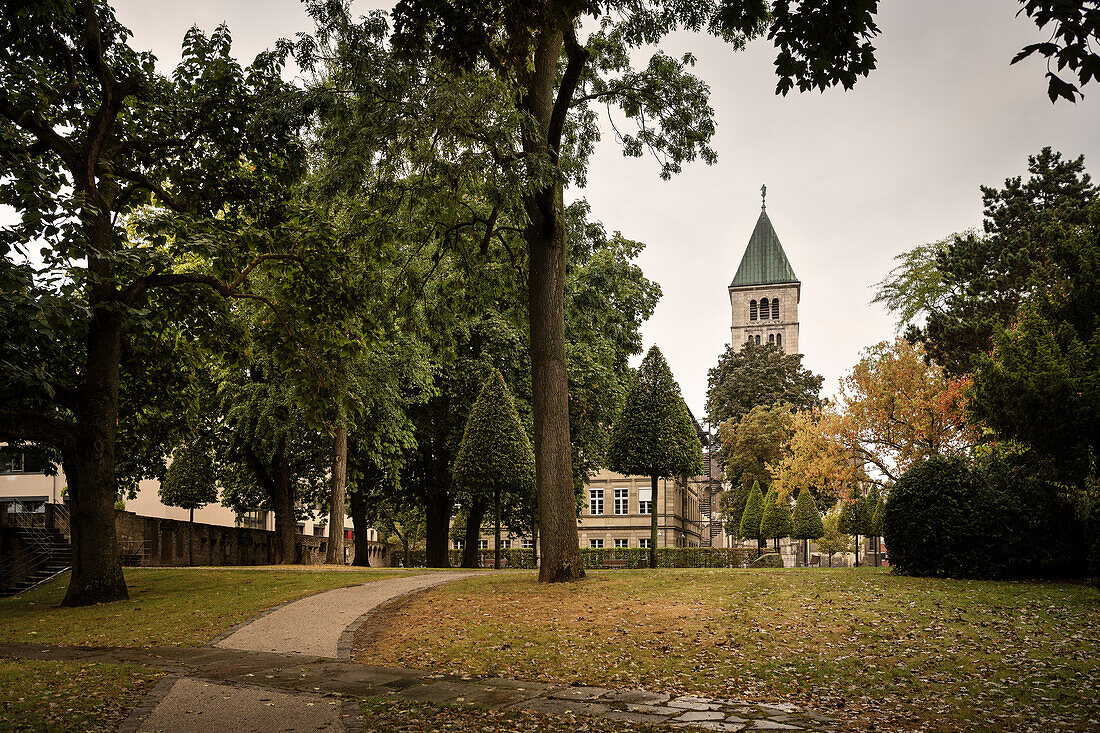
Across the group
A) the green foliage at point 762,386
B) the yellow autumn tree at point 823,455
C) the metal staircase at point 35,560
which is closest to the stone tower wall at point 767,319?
the green foliage at point 762,386

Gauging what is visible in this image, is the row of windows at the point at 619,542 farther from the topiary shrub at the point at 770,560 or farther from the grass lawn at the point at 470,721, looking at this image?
the grass lawn at the point at 470,721

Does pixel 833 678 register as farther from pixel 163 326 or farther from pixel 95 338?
pixel 95 338

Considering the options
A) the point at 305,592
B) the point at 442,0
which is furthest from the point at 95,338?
the point at 442,0

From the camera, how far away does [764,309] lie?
111562mm

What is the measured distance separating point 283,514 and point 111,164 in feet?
51.2

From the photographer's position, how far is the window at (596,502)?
68.8m

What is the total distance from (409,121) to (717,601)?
30.6ft

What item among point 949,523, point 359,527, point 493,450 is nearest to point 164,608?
point 493,450

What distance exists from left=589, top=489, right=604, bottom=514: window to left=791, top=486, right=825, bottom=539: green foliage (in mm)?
30363

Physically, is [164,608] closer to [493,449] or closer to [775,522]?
[493,449]

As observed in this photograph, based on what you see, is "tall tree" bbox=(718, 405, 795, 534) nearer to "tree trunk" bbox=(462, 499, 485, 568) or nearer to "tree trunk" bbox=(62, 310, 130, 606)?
"tree trunk" bbox=(462, 499, 485, 568)

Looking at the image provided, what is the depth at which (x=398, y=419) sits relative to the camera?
26.6m

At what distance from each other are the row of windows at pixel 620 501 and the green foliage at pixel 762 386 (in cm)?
902

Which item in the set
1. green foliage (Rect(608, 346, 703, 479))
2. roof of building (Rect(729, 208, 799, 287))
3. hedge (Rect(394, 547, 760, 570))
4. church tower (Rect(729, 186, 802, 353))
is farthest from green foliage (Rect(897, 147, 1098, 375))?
roof of building (Rect(729, 208, 799, 287))
